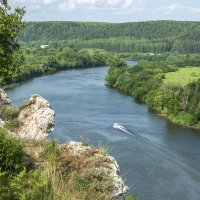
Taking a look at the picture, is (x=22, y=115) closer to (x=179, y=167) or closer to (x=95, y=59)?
(x=179, y=167)

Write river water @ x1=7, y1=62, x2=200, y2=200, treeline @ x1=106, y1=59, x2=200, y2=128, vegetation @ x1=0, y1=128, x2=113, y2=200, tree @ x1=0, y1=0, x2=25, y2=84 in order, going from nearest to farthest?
1. vegetation @ x1=0, y1=128, x2=113, y2=200
2. tree @ x1=0, y1=0, x2=25, y2=84
3. river water @ x1=7, y1=62, x2=200, y2=200
4. treeline @ x1=106, y1=59, x2=200, y2=128

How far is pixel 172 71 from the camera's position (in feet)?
290

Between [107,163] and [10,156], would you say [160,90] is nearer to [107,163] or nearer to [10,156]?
[107,163]

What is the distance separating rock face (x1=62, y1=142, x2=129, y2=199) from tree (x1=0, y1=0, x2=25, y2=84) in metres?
2.42

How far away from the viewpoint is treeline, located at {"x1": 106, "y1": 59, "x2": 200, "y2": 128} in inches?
2105

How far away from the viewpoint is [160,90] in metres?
62.3

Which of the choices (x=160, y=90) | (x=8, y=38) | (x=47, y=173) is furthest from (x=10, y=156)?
(x=160, y=90)

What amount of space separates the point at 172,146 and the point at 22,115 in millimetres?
29701

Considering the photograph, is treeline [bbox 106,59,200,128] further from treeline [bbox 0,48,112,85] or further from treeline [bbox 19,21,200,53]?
treeline [bbox 19,21,200,53]

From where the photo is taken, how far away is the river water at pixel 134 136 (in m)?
29.2

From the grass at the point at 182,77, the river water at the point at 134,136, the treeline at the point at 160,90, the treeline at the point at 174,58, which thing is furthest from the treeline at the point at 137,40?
the river water at the point at 134,136

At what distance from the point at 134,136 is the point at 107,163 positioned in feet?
111

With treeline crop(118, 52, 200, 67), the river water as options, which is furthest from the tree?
treeline crop(118, 52, 200, 67)

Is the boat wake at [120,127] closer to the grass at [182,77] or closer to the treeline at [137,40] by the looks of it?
the grass at [182,77]
